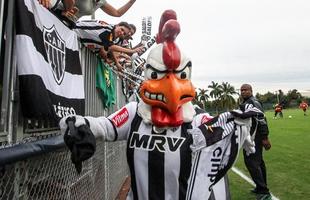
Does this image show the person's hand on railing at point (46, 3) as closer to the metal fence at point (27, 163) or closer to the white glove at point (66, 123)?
the metal fence at point (27, 163)

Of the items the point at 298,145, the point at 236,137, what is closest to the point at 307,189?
the point at 236,137

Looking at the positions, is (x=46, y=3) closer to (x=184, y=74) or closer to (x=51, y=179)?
(x=184, y=74)

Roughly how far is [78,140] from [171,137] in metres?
0.77

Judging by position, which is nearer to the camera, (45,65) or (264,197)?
(45,65)

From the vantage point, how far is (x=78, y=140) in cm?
278

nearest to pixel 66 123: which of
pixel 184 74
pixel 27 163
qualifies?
pixel 27 163

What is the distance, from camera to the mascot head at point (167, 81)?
325 cm

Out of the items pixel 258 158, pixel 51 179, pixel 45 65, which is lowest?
pixel 258 158

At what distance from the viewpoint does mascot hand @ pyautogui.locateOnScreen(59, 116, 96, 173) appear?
2742 millimetres

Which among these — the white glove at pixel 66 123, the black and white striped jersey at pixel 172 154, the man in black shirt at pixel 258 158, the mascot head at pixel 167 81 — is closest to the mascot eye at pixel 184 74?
the mascot head at pixel 167 81

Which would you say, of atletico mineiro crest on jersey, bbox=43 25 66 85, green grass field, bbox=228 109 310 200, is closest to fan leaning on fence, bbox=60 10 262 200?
atletico mineiro crest on jersey, bbox=43 25 66 85

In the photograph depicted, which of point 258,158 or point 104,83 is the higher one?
point 104,83

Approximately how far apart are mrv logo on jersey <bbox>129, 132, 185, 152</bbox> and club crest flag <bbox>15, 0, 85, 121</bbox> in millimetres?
599

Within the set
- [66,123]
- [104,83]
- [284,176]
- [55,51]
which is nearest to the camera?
[66,123]
